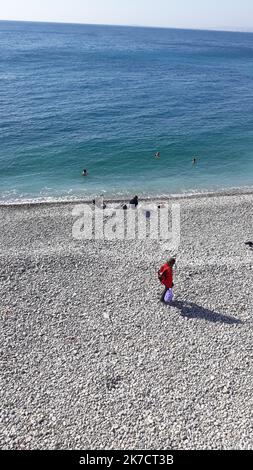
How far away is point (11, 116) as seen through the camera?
1828 inches

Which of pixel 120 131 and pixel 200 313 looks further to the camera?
pixel 120 131

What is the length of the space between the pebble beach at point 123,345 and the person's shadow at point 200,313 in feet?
0.14

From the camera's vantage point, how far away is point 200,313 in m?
15.5

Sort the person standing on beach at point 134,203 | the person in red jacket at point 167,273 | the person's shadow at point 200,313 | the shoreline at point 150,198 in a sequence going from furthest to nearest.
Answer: the shoreline at point 150,198 < the person standing on beach at point 134,203 < the person's shadow at point 200,313 < the person in red jacket at point 167,273

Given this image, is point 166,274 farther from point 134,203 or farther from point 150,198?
point 150,198

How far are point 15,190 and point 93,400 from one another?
21.7 m

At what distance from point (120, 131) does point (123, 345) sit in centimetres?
3266

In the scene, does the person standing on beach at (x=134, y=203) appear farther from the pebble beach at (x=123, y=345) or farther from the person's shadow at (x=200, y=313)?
the person's shadow at (x=200, y=313)

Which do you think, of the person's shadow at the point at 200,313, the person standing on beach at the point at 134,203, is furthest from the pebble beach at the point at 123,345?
the person standing on beach at the point at 134,203

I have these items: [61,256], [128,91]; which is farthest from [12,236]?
[128,91]

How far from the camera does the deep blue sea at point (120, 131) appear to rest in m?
32.0

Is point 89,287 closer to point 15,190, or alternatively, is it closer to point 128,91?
point 15,190

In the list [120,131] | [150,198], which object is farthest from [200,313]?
[120,131]

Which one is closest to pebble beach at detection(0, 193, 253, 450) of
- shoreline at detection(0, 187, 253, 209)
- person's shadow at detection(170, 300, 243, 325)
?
person's shadow at detection(170, 300, 243, 325)
